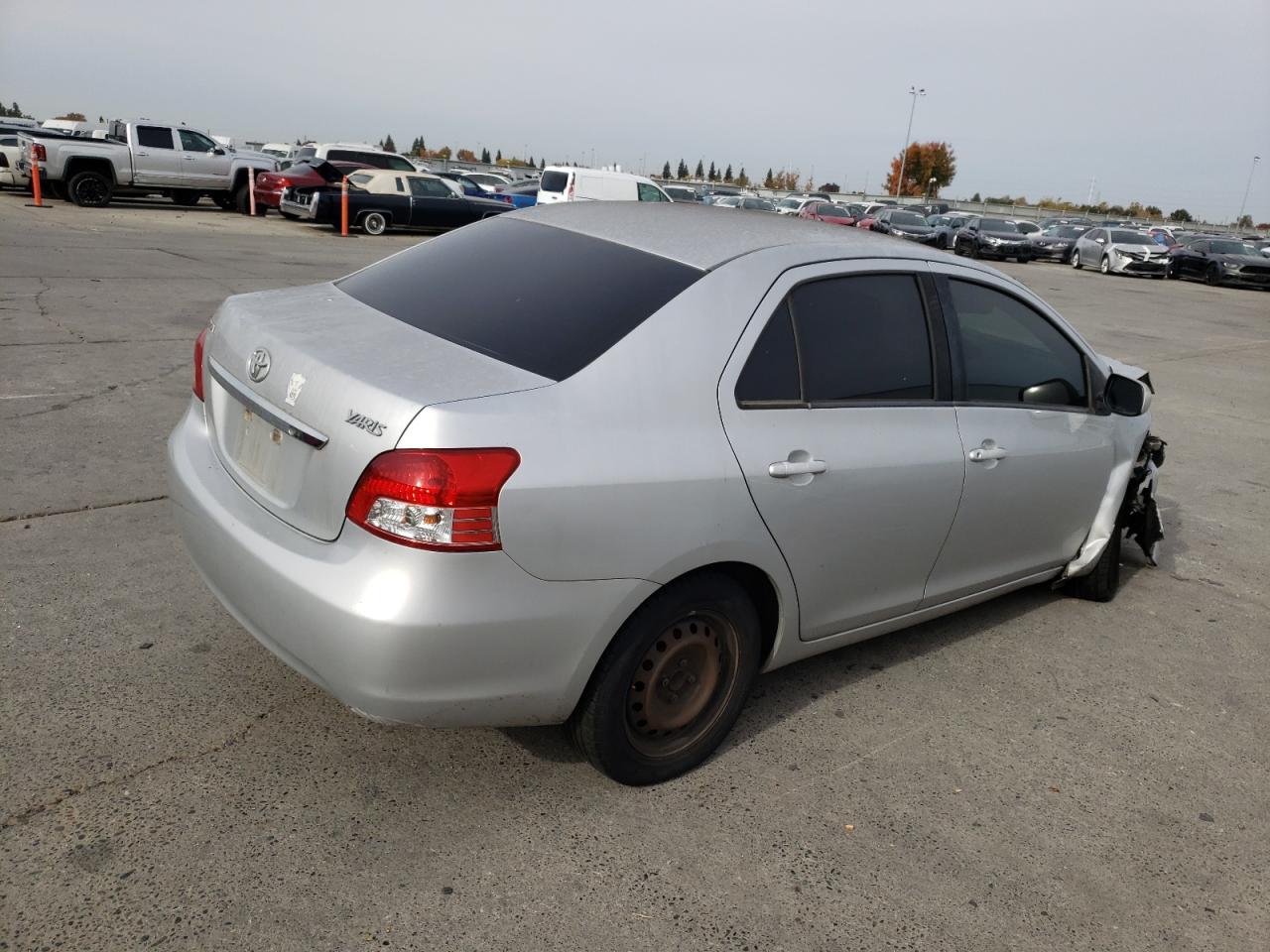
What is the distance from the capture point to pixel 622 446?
2693 mm

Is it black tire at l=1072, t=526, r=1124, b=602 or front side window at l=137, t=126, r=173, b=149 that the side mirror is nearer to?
black tire at l=1072, t=526, r=1124, b=602

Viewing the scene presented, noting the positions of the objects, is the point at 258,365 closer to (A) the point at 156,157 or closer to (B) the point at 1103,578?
(B) the point at 1103,578

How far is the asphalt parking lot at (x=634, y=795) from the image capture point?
254cm

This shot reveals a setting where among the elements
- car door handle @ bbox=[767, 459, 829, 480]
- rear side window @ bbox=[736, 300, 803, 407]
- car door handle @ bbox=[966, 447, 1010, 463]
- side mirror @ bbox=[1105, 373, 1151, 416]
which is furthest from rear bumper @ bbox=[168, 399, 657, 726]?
side mirror @ bbox=[1105, 373, 1151, 416]

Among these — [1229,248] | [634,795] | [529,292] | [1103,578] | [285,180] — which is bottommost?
[634,795]

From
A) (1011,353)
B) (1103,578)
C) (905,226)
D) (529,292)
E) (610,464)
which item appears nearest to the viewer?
(610,464)

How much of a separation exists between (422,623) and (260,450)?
2.73ft

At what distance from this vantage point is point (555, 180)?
25344mm

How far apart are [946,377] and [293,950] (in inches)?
109

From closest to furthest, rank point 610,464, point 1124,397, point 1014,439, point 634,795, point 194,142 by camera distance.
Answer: point 610,464 < point 634,795 < point 1014,439 < point 1124,397 < point 194,142

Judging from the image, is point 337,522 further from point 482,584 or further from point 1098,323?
point 1098,323

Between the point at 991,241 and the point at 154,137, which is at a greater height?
the point at 154,137

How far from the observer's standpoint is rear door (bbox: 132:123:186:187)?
22875 millimetres

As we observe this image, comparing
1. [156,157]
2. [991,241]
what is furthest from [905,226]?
[156,157]
